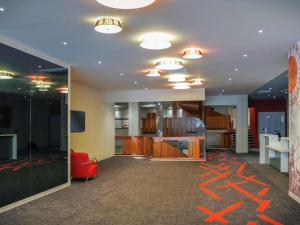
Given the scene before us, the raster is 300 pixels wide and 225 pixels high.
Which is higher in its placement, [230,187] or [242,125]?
[242,125]

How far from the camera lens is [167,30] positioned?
524 centimetres

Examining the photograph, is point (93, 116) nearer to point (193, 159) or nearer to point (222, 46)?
point (193, 159)

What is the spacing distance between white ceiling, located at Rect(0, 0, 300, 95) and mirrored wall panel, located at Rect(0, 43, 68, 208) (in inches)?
19.5

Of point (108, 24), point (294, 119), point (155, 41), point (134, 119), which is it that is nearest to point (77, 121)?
point (155, 41)

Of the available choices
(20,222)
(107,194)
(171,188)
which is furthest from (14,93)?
(171,188)

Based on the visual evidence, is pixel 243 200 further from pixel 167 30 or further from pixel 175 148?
pixel 175 148

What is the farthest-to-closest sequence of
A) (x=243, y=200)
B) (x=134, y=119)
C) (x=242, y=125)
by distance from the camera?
1. (x=242, y=125)
2. (x=134, y=119)
3. (x=243, y=200)

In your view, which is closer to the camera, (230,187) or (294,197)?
(294,197)

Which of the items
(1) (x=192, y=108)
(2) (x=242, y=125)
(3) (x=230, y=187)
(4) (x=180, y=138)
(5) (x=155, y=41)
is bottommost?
(3) (x=230, y=187)

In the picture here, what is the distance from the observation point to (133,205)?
582cm

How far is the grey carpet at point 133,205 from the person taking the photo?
4945mm

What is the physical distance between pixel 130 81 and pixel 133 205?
6.12 meters

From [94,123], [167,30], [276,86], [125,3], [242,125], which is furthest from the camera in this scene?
[242,125]

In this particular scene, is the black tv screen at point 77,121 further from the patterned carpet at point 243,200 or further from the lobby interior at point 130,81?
the patterned carpet at point 243,200
